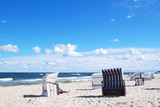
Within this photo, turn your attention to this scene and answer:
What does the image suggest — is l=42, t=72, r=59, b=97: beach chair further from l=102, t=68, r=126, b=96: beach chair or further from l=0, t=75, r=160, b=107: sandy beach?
l=102, t=68, r=126, b=96: beach chair

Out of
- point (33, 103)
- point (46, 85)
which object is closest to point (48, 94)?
point (46, 85)

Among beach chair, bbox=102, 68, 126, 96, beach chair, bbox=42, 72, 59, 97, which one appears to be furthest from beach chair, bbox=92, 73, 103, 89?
beach chair, bbox=102, 68, 126, 96

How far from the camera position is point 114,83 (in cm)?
851

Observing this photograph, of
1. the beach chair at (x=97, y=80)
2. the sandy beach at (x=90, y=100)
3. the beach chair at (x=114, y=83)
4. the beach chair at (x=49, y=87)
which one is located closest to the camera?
the sandy beach at (x=90, y=100)

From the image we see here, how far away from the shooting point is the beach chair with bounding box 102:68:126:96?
8.27 meters

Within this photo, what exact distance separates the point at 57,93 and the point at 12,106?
3323 mm

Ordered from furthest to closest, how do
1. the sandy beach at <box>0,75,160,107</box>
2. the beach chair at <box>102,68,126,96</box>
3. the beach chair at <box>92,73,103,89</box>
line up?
the beach chair at <box>92,73,103,89</box> → the beach chair at <box>102,68,126,96</box> → the sandy beach at <box>0,75,160,107</box>

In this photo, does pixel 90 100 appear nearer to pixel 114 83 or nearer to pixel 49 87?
pixel 114 83

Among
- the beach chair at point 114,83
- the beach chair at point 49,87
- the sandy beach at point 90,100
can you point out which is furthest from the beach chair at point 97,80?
the beach chair at point 114,83

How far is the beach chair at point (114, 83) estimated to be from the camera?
8273 millimetres

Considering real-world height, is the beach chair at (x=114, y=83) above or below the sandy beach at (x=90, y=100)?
above

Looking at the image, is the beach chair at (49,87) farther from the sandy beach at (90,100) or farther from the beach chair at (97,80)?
the beach chair at (97,80)

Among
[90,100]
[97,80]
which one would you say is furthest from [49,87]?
[97,80]

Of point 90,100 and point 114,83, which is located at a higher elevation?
point 114,83
